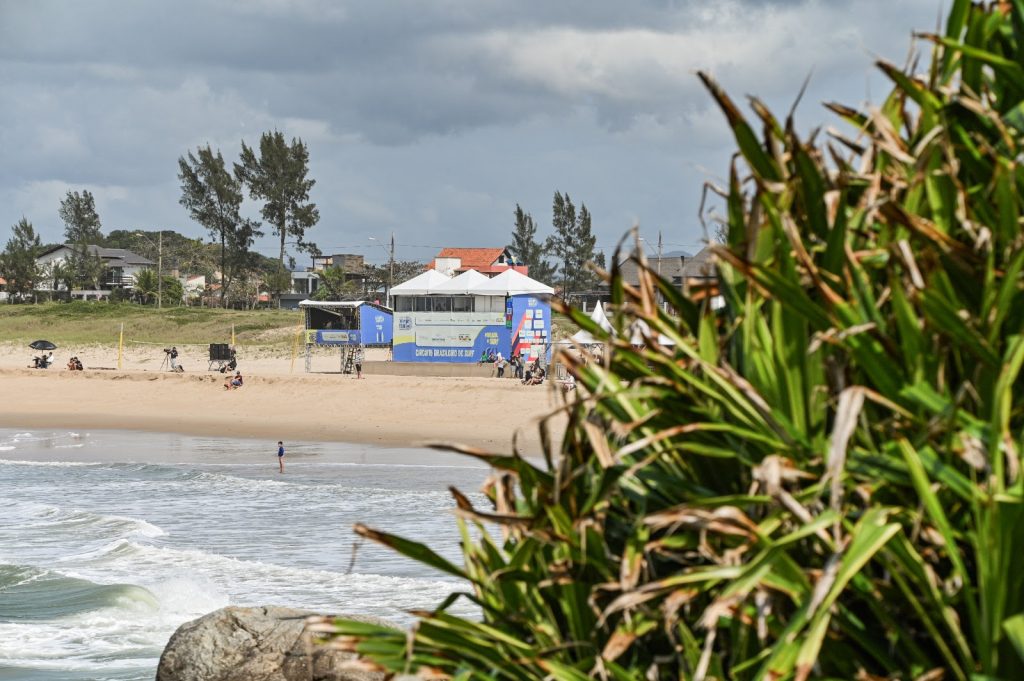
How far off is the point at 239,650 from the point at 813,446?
6017 millimetres

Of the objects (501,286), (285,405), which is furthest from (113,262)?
(285,405)

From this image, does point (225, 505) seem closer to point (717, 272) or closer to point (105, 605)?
point (105, 605)

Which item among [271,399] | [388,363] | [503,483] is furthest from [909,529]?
[388,363]

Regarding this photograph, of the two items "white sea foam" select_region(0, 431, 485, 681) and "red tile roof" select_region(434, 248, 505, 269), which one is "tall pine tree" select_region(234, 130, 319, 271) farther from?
"white sea foam" select_region(0, 431, 485, 681)

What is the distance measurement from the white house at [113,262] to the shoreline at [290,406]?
70066 millimetres

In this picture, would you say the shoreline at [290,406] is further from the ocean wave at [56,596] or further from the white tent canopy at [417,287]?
the ocean wave at [56,596]

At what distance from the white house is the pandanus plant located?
10959 centimetres

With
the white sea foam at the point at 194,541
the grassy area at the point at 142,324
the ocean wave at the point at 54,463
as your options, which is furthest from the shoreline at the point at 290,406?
the grassy area at the point at 142,324

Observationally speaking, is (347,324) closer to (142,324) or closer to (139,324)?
(142,324)

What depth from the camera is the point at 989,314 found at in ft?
7.38

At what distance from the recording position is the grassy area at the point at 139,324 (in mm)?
58406

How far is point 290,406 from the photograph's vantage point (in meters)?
35.6

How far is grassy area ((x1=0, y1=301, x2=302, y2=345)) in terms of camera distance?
192ft

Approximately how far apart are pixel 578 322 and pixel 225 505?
1822 centimetres
